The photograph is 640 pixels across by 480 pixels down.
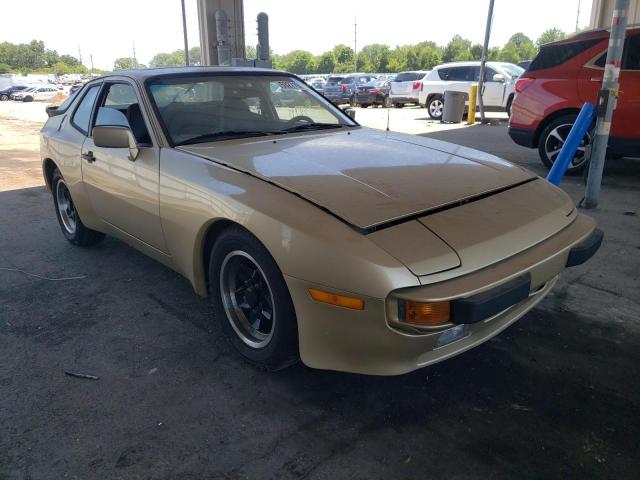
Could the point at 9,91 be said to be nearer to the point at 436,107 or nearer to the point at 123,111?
the point at 436,107

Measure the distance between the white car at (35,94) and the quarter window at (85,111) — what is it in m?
43.4

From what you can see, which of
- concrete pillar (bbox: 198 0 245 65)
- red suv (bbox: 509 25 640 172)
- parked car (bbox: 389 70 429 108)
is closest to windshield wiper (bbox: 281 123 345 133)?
red suv (bbox: 509 25 640 172)

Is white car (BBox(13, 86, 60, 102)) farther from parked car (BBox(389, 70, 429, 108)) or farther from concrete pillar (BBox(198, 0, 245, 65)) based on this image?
parked car (BBox(389, 70, 429, 108))

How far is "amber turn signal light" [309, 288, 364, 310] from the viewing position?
2.06 m

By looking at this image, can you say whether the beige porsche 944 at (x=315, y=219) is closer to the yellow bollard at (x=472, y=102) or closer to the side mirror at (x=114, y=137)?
the side mirror at (x=114, y=137)

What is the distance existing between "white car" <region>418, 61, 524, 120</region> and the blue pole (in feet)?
34.1

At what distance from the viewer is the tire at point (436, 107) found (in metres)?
16.2

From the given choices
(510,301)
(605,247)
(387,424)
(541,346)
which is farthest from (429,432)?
(605,247)

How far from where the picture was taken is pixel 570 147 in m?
5.55

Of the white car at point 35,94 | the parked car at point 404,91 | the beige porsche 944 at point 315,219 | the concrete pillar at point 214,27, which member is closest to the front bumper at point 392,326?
the beige porsche 944 at point 315,219

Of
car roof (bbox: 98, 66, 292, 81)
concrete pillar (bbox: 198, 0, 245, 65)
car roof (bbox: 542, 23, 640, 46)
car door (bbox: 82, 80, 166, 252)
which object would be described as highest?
concrete pillar (bbox: 198, 0, 245, 65)

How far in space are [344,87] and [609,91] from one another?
18.8 meters

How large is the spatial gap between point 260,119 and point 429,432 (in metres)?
2.30

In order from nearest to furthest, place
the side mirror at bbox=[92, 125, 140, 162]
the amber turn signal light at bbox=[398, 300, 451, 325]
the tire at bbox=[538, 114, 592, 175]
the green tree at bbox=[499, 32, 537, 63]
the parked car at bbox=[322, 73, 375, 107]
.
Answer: the amber turn signal light at bbox=[398, 300, 451, 325] → the side mirror at bbox=[92, 125, 140, 162] → the tire at bbox=[538, 114, 592, 175] → the parked car at bbox=[322, 73, 375, 107] → the green tree at bbox=[499, 32, 537, 63]
